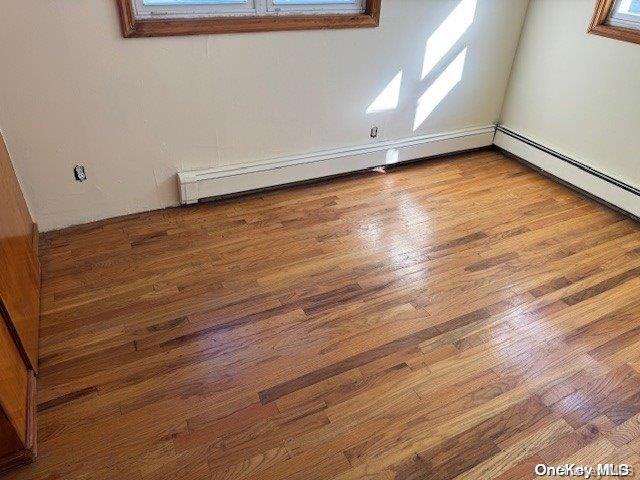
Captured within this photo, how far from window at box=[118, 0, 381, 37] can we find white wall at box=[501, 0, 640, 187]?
4.16ft

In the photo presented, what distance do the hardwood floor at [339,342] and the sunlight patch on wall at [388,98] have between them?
666 millimetres

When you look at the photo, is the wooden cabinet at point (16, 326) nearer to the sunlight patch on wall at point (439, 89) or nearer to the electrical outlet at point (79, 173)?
the electrical outlet at point (79, 173)

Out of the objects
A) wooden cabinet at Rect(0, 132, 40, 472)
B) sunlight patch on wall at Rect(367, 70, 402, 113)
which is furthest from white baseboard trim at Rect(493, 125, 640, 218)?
wooden cabinet at Rect(0, 132, 40, 472)

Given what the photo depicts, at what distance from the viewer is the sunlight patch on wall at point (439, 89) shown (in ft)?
10.5

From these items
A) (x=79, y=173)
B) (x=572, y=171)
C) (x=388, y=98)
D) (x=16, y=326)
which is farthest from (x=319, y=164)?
(x=16, y=326)

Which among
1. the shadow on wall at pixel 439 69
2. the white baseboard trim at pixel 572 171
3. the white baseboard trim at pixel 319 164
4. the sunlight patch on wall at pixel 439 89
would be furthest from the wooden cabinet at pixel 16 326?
the white baseboard trim at pixel 572 171

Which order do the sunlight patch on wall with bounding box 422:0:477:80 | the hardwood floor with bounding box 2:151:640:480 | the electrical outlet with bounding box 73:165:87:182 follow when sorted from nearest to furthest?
the hardwood floor with bounding box 2:151:640:480
the electrical outlet with bounding box 73:165:87:182
the sunlight patch on wall with bounding box 422:0:477:80

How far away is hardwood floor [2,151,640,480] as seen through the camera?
60.8 inches

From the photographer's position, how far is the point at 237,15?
251 centimetres

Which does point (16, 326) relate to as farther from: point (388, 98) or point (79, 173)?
point (388, 98)

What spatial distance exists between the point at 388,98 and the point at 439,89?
0.43 metres

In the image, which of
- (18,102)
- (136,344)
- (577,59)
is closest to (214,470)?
(136,344)

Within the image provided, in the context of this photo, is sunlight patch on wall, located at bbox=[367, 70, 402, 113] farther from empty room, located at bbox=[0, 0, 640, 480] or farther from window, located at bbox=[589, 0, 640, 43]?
window, located at bbox=[589, 0, 640, 43]

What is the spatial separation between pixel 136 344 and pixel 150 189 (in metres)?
1.12
